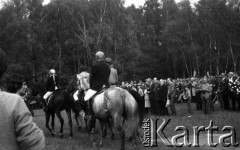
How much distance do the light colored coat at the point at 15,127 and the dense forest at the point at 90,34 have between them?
38689 millimetres

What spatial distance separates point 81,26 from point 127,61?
7.26m

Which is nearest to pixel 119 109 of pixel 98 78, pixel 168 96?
pixel 98 78

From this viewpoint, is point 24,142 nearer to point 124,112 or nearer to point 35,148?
point 35,148

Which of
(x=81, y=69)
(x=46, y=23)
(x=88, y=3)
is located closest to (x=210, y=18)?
(x=88, y=3)

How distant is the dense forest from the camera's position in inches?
1731

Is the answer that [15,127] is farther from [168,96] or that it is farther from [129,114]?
[168,96]

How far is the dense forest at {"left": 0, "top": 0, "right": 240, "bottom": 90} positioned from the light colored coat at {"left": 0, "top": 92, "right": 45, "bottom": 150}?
38.7 meters

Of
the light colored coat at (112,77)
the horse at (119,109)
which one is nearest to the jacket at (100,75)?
the light colored coat at (112,77)

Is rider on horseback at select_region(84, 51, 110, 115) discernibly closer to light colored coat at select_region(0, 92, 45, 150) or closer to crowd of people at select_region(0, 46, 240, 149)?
crowd of people at select_region(0, 46, 240, 149)

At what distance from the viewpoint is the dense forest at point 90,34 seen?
43969 millimetres

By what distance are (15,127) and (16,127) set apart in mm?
10

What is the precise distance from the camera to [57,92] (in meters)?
13.4

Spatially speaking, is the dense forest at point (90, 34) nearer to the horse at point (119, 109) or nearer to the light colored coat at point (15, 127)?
the horse at point (119, 109)

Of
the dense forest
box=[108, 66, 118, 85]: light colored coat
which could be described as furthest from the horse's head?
the dense forest
